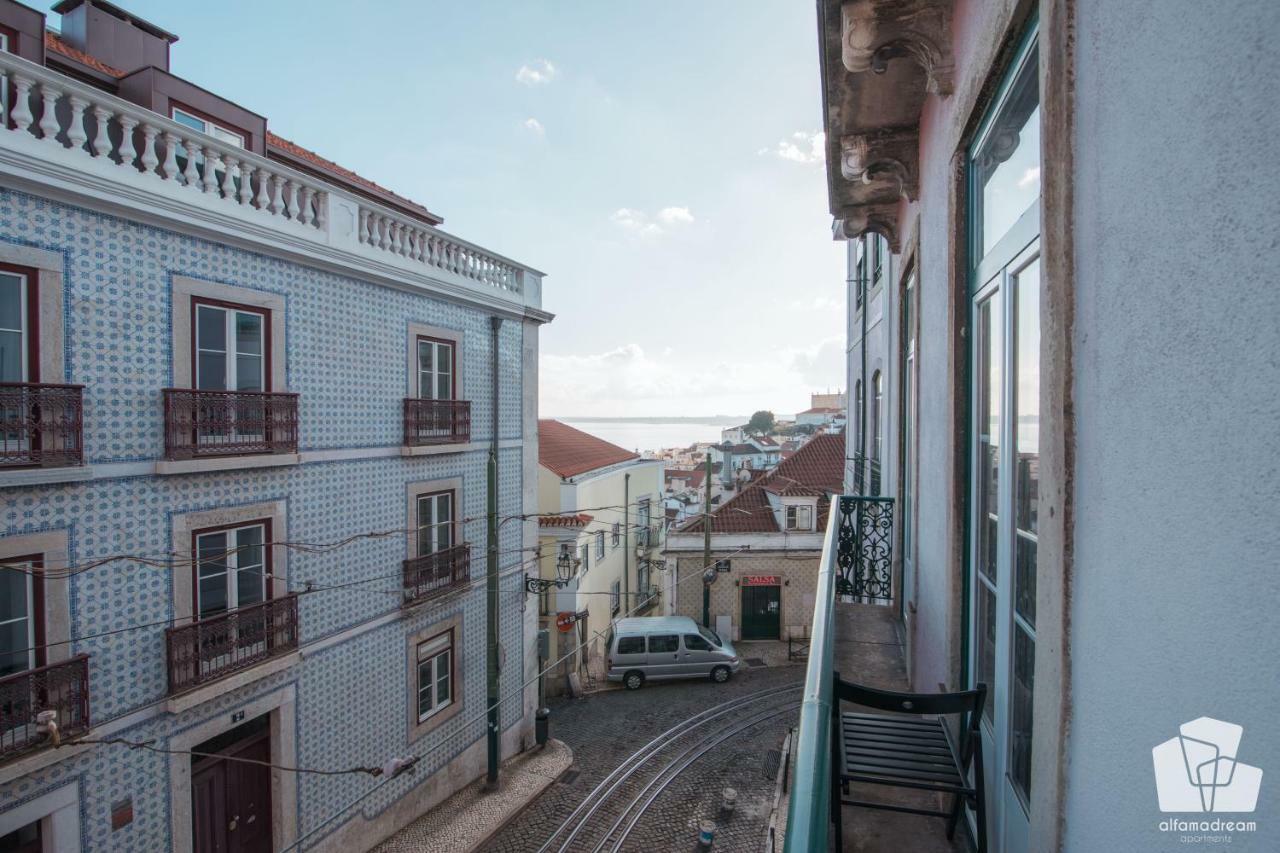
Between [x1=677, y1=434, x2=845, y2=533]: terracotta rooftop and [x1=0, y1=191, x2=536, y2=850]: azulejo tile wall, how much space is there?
1061 centimetres

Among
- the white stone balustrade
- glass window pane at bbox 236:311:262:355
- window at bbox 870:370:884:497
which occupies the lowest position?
window at bbox 870:370:884:497

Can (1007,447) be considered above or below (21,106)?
below

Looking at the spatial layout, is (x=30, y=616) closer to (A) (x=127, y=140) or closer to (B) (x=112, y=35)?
(A) (x=127, y=140)

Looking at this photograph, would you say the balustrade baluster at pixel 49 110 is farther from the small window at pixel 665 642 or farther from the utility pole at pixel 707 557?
the utility pole at pixel 707 557

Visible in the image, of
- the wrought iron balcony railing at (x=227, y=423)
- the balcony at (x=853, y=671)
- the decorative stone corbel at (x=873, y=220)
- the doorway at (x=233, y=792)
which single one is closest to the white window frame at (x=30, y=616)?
the wrought iron balcony railing at (x=227, y=423)

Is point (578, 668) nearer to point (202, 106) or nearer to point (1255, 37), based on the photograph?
point (202, 106)

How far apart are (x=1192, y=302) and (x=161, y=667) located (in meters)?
9.16

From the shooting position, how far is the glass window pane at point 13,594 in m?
6.03

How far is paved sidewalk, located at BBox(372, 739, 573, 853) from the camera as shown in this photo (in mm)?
10219

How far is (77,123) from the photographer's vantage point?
6.19 m

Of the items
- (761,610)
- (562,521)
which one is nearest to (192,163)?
(562,521)

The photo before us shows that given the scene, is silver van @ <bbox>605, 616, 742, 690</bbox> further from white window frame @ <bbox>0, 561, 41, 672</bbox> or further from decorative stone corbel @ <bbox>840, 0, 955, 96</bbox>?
decorative stone corbel @ <bbox>840, 0, 955, 96</bbox>

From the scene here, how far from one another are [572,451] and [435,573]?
39.3 feet

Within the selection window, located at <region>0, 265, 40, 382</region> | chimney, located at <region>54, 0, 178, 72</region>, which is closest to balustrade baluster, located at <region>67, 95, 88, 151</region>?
window, located at <region>0, 265, 40, 382</region>
